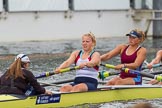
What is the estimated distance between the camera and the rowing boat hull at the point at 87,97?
977 centimetres

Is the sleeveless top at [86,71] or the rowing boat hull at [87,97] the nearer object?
the rowing boat hull at [87,97]

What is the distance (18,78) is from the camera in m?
9.77

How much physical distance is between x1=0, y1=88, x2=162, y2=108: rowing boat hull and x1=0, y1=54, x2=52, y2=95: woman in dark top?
18 cm

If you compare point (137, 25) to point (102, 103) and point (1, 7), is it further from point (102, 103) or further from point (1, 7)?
point (102, 103)

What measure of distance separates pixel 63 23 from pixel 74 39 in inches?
59.6

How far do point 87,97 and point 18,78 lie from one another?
1.87 metres

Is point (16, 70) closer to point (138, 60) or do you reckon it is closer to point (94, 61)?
point (94, 61)

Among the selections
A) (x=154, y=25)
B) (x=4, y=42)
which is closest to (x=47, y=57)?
(x=4, y=42)

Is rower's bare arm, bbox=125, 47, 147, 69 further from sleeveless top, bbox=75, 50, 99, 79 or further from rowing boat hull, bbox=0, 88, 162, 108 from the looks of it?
sleeveless top, bbox=75, 50, 99, 79

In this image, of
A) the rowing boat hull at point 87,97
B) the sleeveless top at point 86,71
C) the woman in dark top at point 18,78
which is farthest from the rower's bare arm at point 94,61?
the woman in dark top at point 18,78

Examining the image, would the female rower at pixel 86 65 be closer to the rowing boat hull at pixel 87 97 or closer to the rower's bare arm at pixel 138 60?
the rowing boat hull at pixel 87 97

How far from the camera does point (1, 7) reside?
34.8 meters

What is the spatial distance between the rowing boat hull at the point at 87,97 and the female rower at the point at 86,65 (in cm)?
19

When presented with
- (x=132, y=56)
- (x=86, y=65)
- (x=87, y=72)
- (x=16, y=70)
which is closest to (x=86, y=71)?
(x=87, y=72)
